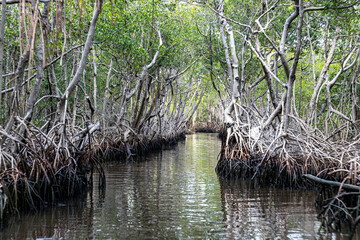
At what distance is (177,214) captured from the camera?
17.6 feet

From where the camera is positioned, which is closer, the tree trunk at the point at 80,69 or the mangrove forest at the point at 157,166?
the mangrove forest at the point at 157,166

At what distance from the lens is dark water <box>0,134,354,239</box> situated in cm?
436

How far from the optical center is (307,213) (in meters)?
5.41

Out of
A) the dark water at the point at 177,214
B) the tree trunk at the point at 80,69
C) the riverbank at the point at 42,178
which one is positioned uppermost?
the tree trunk at the point at 80,69

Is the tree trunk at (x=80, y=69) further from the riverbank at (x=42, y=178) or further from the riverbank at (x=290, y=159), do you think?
Answer: the riverbank at (x=290, y=159)

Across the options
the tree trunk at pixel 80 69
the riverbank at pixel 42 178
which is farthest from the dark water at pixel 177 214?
the tree trunk at pixel 80 69

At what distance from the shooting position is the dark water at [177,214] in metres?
4.36

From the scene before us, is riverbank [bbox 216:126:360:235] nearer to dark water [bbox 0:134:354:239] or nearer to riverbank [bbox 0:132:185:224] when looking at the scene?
dark water [bbox 0:134:354:239]

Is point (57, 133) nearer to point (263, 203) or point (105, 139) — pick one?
point (263, 203)

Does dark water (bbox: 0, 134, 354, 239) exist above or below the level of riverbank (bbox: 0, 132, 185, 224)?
below

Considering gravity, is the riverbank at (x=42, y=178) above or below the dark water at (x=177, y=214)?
above

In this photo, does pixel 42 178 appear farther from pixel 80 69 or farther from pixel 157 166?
pixel 157 166

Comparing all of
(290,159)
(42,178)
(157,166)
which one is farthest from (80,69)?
(157,166)

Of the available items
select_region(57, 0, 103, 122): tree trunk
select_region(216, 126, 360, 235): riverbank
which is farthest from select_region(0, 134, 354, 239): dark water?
select_region(57, 0, 103, 122): tree trunk
